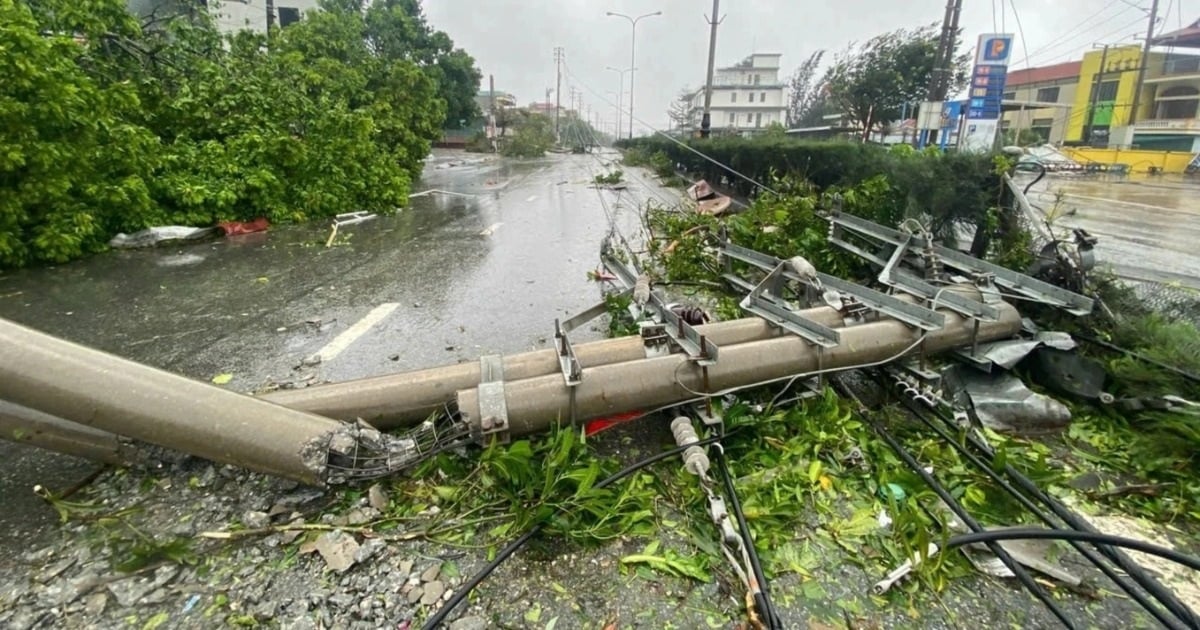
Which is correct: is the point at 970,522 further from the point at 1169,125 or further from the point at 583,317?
the point at 1169,125

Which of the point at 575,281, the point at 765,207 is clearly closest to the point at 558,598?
the point at 575,281

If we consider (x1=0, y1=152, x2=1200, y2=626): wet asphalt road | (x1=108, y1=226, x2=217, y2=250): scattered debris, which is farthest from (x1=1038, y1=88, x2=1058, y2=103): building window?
(x1=108, y1=226, x2=217, y2=250): scattered debris

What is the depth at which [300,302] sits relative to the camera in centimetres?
516

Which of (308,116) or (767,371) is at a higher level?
(308,116)

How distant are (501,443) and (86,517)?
5.48ft

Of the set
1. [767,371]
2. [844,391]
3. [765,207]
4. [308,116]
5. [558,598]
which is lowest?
[558,598]

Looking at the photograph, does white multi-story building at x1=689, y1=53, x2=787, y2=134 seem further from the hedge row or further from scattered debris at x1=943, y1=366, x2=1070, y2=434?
scattered debris at x1=943, y1=366, x2=1070, y2=434

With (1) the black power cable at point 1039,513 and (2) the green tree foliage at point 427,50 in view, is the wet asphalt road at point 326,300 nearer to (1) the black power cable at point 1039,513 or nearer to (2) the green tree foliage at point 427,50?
(1) the black power cable at point 1039,513

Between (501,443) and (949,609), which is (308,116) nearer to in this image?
(501,443)

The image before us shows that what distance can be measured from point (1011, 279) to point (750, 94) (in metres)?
82.0

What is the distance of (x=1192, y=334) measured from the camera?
9.94 feet

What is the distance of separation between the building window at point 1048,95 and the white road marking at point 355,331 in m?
60.9

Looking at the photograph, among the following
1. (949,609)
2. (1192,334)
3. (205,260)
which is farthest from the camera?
(205,260)

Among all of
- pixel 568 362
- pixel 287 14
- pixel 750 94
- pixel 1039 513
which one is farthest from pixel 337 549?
pixel 750 94
